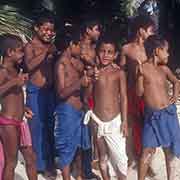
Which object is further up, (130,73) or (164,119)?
(130,73)

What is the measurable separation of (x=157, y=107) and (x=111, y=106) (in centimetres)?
40

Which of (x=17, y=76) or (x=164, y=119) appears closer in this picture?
(x=17, y=76)

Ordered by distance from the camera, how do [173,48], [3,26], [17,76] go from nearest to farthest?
[17,76]
[3,26]
[173,48]

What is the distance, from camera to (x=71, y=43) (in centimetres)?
513

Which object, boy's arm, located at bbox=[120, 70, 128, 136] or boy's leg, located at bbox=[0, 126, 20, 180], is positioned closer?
boy's leg, located at bbox=[0, 126, 20, 180]

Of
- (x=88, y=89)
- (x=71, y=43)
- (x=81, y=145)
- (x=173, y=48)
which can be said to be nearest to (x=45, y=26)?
(x=71, y=43)

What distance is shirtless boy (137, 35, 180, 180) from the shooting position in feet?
16.4

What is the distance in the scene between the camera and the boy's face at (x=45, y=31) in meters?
5.19

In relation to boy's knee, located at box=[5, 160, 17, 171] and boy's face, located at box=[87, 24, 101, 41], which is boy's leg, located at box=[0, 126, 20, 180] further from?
boy's face, located at box=[87, 24, 101, 41]

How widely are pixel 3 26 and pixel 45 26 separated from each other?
2.17m

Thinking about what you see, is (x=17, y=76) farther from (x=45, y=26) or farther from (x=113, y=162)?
(x=113, y=162)

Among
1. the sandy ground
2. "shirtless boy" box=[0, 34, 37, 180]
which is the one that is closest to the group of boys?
"shirtless boy" box=[0, 34, 37, 180]

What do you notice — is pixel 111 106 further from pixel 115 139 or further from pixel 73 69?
pixel 73 69

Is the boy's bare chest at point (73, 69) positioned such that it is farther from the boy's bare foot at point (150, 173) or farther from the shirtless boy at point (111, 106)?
the boy's bare foot at point (150, 173)
